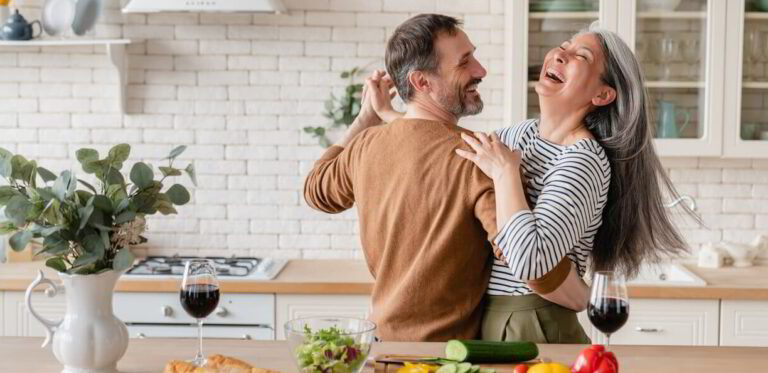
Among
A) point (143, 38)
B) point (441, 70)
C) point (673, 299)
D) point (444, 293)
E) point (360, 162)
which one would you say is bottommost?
point (673, 299)

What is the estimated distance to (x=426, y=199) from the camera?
2273 mm

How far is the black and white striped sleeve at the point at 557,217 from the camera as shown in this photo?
6.81 feet

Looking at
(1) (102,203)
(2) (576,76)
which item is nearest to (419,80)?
(2) (576,76)

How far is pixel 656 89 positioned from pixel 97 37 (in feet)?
8.13

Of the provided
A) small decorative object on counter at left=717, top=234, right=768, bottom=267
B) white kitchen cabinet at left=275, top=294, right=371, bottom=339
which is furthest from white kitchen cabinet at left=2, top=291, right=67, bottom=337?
small decorative object on counter at left=717, top=234, right=768, bottom=267

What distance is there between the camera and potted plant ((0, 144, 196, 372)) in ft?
6.31

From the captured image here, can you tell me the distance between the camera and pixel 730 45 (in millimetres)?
3916

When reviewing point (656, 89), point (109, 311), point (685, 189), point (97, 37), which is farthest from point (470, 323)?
point (97, 37)

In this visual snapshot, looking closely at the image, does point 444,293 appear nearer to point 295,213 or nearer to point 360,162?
point 360,162

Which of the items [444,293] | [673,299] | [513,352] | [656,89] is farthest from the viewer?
[656,89]

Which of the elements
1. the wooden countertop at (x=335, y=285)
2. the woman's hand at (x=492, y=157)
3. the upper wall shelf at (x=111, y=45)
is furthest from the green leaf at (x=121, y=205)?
the upper wall shelf at (x=111, y=45)

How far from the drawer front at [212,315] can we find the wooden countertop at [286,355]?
1442 mm

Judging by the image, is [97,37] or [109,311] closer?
[109,311]

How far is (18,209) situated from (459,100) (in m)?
1.08
